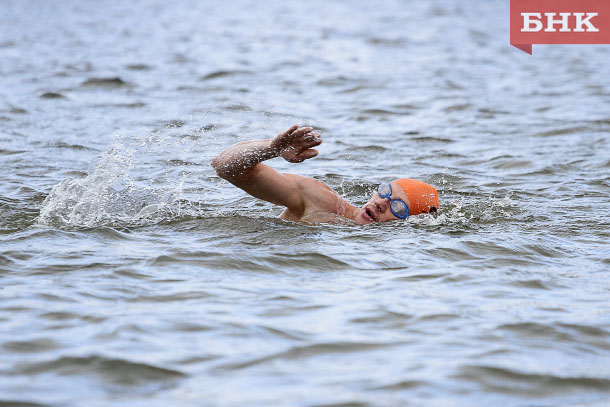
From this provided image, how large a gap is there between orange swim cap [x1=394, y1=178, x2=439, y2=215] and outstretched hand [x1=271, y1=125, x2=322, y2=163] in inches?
58.5

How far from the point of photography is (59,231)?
7.07 metres

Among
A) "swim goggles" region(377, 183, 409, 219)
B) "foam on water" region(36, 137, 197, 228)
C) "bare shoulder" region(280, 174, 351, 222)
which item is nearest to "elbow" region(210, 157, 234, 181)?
"bare shoulder" region(280, 174, 351, 222)

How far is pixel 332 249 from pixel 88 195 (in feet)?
8.95

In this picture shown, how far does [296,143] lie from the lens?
651 cm

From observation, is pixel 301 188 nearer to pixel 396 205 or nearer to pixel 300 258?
pixel 396 205

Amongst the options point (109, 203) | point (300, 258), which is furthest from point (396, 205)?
point (109, 203)

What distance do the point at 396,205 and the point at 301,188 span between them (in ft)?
3.05

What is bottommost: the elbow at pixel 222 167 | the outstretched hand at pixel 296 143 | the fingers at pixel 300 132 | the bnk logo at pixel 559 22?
the bnk logo at pixel 559 22

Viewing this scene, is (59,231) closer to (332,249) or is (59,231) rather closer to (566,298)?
(332,249)

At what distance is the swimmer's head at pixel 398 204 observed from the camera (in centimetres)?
772

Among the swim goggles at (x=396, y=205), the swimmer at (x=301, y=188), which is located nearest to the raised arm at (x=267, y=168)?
the swimmer at (x=301, y=188)

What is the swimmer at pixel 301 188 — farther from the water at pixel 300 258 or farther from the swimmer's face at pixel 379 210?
the water at pixel 300 258

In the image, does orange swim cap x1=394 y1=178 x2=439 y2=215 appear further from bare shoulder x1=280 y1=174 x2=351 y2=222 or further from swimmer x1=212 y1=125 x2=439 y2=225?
bare shoulder x1=280 y1=174 x2=351 y2=222

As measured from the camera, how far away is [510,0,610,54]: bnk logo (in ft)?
104
